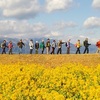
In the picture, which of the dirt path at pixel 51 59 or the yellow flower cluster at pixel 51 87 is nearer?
the yellow flower cluster at pixel 51 87

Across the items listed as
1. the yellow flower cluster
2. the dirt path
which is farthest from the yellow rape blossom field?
the dirt path

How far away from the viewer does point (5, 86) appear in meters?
14.0

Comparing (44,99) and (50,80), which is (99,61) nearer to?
(50,80)

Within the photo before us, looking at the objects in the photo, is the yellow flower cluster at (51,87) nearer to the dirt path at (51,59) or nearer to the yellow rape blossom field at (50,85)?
the yellow rape blossom field at (50,85)

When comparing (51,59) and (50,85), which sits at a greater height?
(51,59)

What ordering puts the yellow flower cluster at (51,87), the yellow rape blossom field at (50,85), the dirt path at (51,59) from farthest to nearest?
the dirt path at (51,59), the yellow rape blossom field at (50,85), the yellow flower cluster at (51,87)

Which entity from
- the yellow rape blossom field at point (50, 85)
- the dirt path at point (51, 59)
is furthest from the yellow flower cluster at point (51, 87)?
the dirt path at point (51, 59)

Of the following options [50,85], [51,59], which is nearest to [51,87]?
[50,85]

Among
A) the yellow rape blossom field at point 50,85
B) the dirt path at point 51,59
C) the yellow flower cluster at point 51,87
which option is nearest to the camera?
the yellow flower cluster at point 51,87

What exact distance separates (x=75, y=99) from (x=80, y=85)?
178 centimetres

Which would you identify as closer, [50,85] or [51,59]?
[50,85]

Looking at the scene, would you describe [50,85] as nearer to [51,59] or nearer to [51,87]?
[51,87]

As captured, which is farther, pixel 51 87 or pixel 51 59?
pixel 51 59

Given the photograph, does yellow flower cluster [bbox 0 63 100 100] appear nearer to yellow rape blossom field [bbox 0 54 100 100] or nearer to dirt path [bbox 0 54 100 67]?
yellow rape blossom field [bbox 0 54 100 100]
